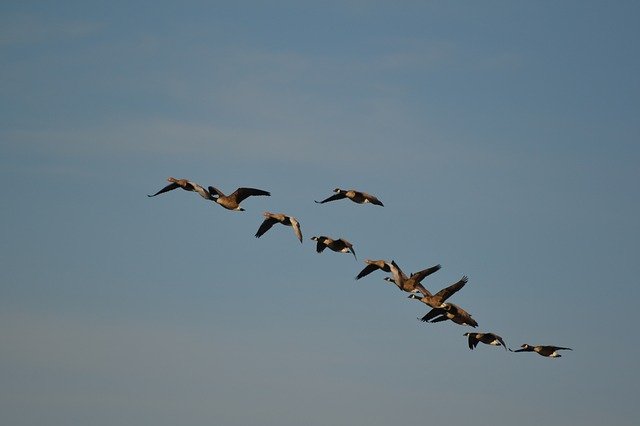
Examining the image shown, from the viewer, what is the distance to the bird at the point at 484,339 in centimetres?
4369

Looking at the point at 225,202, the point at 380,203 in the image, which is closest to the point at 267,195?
the point at 225,202

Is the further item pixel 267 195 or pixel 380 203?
pixel 380 203

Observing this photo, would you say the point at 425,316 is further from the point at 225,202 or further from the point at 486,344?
the point at 225,202

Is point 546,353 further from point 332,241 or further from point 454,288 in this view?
point 332,241

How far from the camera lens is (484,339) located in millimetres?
44281

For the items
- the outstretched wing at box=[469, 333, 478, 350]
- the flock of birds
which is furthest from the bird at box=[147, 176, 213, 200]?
the outstretched wing at box=[469, 333, 478, 350]

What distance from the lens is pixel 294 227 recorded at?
41.6 meters

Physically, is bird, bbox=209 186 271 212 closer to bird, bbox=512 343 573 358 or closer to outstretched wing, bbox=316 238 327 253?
outstretched wing, bbox=316 238 327 253

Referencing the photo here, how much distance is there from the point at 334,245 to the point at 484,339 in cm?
667

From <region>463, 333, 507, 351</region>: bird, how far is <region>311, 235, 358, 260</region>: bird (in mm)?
6056

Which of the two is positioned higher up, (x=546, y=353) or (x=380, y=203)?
(x=380, y=203)

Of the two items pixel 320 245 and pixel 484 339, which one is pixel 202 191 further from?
pixel 484 339

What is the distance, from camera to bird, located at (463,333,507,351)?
143 feet

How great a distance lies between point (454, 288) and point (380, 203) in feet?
13.8
